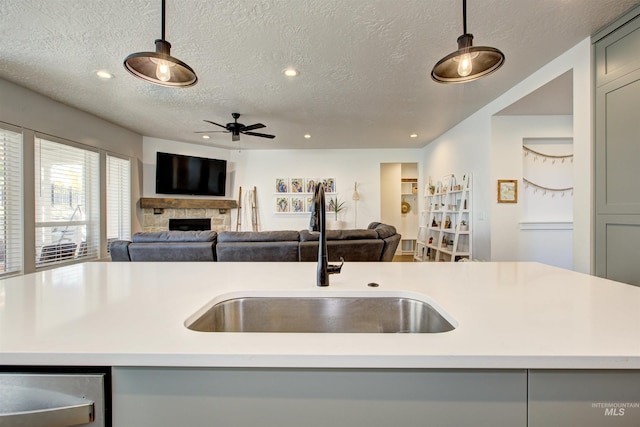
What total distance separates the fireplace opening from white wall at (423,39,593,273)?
16.2ft

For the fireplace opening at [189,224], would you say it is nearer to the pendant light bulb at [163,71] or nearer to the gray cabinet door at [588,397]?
the pendant light bulb at [163,71]

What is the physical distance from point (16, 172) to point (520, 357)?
4730 millimetres

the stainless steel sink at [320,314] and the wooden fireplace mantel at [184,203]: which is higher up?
the wooden fireplace mantel at [184,203]

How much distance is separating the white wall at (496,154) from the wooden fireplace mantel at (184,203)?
4482mm

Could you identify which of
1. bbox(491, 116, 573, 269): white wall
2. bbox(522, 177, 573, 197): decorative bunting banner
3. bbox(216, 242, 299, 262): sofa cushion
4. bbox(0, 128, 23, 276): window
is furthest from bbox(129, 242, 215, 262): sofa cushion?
bbox(522, 177, 573, 197): decorative bunting banner

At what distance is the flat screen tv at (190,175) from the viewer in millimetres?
5500

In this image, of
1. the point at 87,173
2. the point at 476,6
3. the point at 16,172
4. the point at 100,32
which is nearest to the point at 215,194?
the point at 87,173

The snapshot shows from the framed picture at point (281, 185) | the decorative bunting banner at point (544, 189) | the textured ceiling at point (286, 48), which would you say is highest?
the textured ceiling at point (286, 48)

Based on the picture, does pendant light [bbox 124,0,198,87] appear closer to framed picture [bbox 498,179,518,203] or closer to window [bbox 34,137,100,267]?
window [bbox 34,137,100,267]

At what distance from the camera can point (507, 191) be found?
3.69 metres

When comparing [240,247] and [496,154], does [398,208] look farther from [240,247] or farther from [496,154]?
[240,247]

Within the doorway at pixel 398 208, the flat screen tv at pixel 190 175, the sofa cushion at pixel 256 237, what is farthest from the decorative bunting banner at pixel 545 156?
the flat screen tv at pixel 190 175

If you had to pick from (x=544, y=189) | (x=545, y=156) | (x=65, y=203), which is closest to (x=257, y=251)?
(x=65, y=203)

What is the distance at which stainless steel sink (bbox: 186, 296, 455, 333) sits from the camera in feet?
3.42
